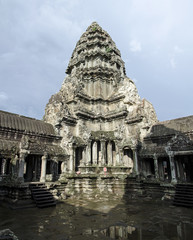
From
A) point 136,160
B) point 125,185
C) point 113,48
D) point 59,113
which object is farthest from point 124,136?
point 113,48

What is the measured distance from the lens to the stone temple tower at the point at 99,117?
733 inches

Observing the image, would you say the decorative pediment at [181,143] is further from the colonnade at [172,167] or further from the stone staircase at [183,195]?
the stone staircase at [183,195]

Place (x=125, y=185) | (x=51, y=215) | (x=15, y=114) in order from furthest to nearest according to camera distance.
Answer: (x=15, y=114)
(x=125, y=185)
(x=51, y=215)

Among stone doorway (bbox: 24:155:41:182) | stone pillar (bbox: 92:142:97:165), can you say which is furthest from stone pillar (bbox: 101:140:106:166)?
stone doorway (bbox: 24:155:41:182)

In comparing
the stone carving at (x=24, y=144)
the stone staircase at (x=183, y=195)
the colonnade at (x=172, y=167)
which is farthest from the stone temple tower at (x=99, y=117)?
the stone carving at (x=24, y=144)

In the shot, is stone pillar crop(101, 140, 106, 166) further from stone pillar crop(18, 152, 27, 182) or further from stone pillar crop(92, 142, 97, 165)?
stone pillar crop(18, 152, 27, 182)

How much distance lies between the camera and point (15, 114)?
1802cm

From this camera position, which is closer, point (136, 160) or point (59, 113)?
point (136, 160)

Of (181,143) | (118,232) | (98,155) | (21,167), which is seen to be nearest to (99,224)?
(118,232)

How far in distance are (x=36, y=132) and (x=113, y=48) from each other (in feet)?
65.1

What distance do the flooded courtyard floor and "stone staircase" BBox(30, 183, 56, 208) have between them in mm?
1029

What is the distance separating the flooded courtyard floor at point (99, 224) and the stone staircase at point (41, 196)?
3.38 feet

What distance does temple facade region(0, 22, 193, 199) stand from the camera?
49.2 feet

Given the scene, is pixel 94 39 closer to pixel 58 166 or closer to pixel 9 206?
pixel 58 166
